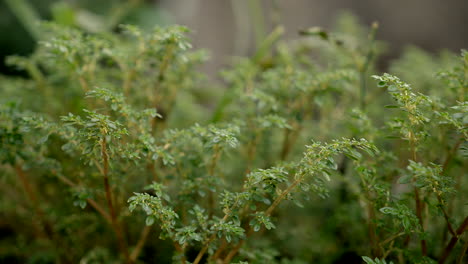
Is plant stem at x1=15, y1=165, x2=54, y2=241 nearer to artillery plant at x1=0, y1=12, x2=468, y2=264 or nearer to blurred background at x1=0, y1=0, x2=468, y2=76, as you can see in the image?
artillery plant at x1=0, y1=12, x2=468, y2=264

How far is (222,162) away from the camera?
129 cm

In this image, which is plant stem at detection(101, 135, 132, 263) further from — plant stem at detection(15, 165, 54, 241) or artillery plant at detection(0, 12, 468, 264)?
plant stem at detection(15, 165, 54, 241)

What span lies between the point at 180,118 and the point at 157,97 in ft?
1.68

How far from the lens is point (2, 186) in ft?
4.82

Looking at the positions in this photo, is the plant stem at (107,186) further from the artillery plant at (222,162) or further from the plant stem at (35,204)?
the plant stem at (35,204)

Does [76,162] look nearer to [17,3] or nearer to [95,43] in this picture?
[95,43]

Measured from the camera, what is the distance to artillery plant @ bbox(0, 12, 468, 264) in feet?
2.68

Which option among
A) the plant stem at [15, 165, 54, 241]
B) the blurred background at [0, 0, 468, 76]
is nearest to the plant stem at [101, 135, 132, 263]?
the plant stem at [15, 165, 54, 241]

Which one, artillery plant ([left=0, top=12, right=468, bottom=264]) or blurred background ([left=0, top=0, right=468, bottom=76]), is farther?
blurred background ([left=0, top=0, right=468, bottom=76])

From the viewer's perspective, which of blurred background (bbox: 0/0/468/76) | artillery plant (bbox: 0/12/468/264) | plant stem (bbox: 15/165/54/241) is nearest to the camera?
artillery plant (bbox: 0/12/468/264)

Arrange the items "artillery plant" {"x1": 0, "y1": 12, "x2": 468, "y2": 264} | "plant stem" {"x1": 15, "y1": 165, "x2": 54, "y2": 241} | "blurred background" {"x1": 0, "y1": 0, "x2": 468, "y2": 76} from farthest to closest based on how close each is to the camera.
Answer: "blurred background" {"x1": 0, "y1": 0, "x2": 468, "y2": 76} → "plant stem" {"x1": 15, "y1": 165, "x2": 54, "y2": 241} → "artillery plant" {"x1": 0, "y1": 12, "x2": 468, "y2": 264}

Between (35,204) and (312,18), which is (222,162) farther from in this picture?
(312,18)

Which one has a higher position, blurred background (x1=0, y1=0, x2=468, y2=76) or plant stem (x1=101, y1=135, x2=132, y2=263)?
blurred background (x1=0, y1=0, x2=468, y2=76)

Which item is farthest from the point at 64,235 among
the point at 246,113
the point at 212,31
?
the point at 212,31
